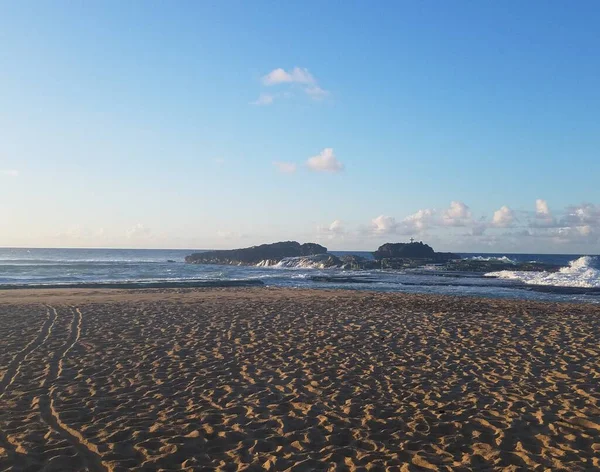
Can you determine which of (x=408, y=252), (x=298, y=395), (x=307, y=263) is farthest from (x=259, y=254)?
(x=298, y=395)

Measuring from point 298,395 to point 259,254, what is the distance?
3547 inches

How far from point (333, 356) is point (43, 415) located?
6.06m

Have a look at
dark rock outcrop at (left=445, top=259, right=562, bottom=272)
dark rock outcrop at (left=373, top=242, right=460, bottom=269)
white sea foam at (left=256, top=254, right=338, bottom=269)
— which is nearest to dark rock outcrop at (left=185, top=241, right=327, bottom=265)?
white sea foam at (left=256, top=254, right=338, bottom=269)

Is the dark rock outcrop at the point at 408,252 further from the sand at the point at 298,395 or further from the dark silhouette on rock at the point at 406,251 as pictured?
the sand at the point at 298,395

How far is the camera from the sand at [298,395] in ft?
20.4

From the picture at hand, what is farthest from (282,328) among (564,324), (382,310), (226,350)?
(564,324)

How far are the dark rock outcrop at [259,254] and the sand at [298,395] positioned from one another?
260 ft

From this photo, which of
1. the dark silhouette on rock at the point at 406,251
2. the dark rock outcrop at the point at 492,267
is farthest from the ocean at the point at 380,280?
the dark silhouette on rock at the point at 406,251

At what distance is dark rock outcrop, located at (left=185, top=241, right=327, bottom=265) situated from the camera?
317 feet

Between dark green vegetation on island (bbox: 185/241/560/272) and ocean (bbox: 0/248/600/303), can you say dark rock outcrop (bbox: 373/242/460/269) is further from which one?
ocean (bbox: 0/248/600/303)

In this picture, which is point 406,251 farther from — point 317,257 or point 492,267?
point 492,267

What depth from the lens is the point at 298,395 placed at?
852cm

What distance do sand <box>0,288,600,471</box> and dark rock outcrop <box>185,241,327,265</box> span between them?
260 feet

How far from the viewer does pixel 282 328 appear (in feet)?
49.5
